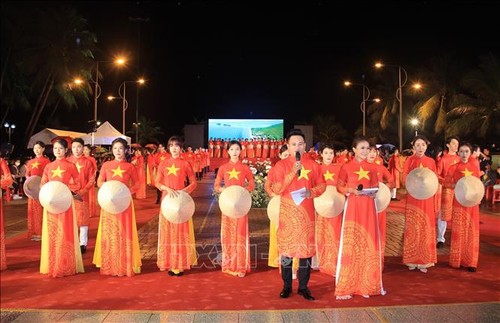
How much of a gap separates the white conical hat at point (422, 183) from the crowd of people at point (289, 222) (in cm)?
5

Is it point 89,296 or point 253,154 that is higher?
point 253,154

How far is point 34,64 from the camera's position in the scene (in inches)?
1228

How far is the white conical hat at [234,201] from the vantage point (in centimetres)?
636

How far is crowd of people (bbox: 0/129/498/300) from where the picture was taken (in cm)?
555

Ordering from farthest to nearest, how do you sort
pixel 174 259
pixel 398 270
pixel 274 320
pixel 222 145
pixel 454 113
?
pixel 222 145
pixel 454 113
pixel 398 270
pixel 174 259
pixel 274 320

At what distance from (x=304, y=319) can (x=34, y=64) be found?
1212 inches

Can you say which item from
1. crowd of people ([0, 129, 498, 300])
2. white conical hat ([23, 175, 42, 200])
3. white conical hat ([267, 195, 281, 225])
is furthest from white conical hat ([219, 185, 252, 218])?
white conical hat ([23, 175, 42, 200])

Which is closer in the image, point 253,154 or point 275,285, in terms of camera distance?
point 275,285

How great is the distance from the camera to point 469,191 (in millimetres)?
6852

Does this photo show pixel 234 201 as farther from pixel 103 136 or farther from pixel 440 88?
pixel 440 88

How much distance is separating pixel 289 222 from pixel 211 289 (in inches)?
50.0

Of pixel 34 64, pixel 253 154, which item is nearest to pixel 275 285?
pixel 253 154

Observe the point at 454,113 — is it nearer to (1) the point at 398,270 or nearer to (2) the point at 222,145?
(2) the point at 222,145

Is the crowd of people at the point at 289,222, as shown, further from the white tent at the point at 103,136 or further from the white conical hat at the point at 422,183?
the white tent at the point at 103,136
